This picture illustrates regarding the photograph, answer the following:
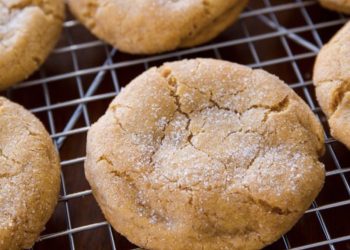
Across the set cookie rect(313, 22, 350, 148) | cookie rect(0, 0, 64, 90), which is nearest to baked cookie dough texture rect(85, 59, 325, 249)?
cookie rect(313, 22, 350, 148)

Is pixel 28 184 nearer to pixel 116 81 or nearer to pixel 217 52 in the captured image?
pixel 116 81

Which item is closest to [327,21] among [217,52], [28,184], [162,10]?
[217,52]

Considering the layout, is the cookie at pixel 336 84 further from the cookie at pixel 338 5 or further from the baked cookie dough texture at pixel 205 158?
the cookie at pixel 338 5

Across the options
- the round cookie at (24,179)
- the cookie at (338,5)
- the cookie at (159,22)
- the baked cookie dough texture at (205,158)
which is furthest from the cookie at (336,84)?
the round cookie at (24,179)

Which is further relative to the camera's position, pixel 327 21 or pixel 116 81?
pixel 327 21

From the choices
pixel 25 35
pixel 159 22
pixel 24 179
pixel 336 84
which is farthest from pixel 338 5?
pixel 24 179

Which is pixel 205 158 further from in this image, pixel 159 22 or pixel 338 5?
pixel 338 5
